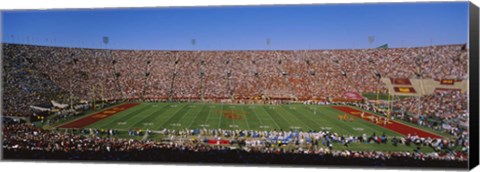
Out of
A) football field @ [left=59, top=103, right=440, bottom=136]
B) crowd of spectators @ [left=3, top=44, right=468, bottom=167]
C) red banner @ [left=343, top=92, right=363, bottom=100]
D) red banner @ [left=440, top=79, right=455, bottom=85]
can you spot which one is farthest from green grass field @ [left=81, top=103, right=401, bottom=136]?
red banner @ [left=440, top=79, right=455, bottom=85]

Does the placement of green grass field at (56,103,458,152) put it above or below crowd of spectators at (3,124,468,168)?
above

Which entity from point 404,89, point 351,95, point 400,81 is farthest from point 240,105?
point 404,89

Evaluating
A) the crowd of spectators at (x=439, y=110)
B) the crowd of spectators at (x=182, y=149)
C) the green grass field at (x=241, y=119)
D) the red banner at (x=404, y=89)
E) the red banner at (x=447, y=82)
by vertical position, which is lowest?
the crowd of spectators at (x=182, y=149)

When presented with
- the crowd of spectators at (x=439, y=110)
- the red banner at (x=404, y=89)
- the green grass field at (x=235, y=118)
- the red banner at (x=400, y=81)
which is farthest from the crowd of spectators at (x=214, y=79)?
the green grass field at (x=235, y=118)

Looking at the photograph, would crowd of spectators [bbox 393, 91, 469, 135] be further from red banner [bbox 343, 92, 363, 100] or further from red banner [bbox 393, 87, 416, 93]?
red banner [bbox 343, 92, 363, 100]

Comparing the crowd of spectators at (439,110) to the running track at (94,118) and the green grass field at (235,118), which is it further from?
the running track at (94,118)

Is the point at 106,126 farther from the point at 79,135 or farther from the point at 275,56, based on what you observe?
the point at 275,56

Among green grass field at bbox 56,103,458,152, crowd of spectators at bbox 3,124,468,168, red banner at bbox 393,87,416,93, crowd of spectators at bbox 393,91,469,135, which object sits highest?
red banner at bbox 393,87,416,93

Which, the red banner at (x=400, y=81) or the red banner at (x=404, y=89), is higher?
the red banner at (x=400, y=81)
